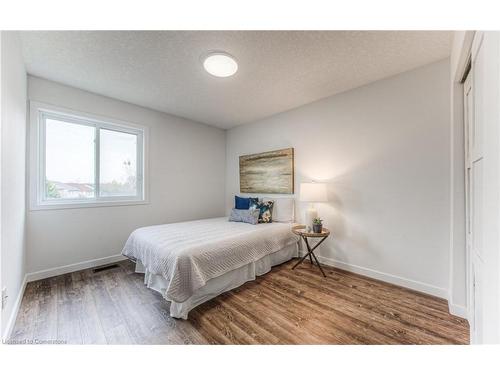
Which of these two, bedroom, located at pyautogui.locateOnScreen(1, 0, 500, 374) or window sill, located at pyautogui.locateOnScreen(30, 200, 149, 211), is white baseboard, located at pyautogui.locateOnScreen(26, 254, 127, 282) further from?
window sill, located at pyautogui.locateOnScreen(30, 200, 149, 211)

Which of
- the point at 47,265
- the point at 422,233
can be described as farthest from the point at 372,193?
the point at 47,265

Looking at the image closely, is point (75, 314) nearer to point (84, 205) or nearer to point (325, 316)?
point (84, 205)

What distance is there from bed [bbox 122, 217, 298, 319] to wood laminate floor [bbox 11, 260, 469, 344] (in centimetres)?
12

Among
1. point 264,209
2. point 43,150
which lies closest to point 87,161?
point 43,150

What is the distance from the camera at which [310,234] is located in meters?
2.55

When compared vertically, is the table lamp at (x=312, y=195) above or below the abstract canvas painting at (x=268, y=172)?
below

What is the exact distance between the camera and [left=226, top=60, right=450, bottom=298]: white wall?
6.87 feet

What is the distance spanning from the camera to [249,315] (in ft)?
5.80

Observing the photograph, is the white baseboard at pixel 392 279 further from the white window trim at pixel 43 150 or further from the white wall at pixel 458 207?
the white window trim at pixel 43 150

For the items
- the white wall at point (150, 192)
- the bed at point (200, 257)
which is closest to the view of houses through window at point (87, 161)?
the white wall at point (150, 192)

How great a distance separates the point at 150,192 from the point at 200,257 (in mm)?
2018

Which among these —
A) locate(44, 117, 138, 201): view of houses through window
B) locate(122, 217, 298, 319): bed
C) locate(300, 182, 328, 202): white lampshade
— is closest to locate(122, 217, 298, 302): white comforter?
locate(122, 217, 298, 319): bed

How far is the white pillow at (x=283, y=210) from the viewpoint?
3.32 meters

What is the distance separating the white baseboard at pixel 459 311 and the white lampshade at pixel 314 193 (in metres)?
1.50
